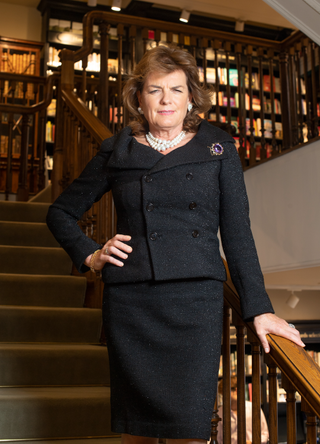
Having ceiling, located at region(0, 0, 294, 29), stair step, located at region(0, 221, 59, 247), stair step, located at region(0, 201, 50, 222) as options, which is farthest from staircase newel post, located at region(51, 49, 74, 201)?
ceiling, located at region(0, 0, 294, 29)

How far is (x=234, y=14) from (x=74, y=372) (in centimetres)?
654

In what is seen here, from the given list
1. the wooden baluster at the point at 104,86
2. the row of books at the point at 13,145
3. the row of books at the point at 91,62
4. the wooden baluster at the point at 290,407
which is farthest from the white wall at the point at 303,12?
the row of books at the point at 91,62

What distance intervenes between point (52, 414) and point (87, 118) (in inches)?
70.2

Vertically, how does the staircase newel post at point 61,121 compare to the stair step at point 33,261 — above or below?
above

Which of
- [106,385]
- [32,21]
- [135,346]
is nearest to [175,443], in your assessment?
[135,346]

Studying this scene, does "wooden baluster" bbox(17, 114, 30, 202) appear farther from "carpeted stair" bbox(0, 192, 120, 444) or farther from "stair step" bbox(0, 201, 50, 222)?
"carpeted stair" bbox(0, 192, 120, 444)

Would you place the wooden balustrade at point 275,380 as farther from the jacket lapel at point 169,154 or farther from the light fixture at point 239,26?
the light fixture at point 239,26

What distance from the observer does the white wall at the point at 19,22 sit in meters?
8.03

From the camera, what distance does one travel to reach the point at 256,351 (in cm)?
153

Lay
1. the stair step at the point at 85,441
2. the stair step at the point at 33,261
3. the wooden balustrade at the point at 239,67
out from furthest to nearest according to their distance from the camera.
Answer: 1. the wooden balustrade at the point at 239,67
2. the stair step at the point at 33,261
3. the stair step at the point at 85,441

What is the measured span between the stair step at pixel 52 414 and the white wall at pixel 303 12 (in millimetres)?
1716

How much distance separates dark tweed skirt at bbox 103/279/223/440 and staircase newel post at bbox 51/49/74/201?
3.05 m

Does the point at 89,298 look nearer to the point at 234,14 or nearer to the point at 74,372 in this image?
the point at 74,372

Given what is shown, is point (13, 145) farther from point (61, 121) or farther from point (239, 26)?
point (239, 26)
